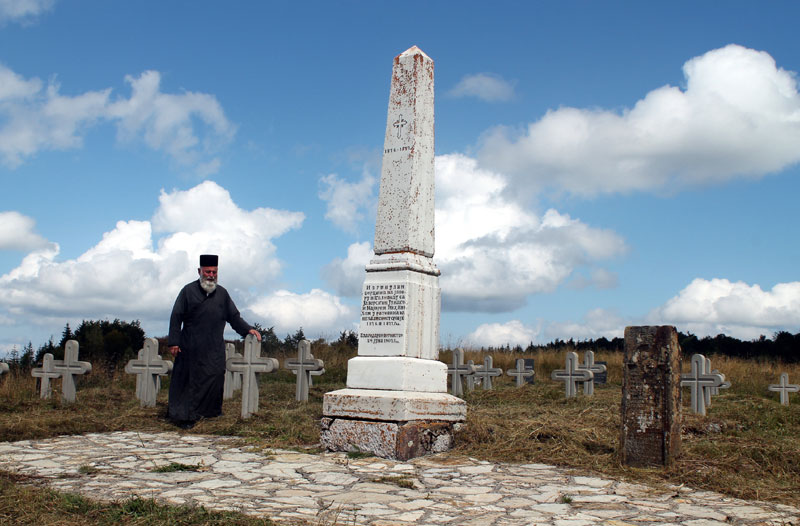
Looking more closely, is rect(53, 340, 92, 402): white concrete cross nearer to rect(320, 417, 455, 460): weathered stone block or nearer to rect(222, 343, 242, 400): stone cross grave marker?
rect(222, 343, 242, 400): stone cross grave marker

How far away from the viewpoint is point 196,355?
9.98 m

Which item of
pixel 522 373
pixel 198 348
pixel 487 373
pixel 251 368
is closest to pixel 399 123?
pixel 198 348

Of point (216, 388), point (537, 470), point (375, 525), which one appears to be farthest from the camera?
point (216, 388)

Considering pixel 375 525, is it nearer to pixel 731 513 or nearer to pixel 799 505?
pixel 731 513

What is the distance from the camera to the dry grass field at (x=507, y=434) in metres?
4.77

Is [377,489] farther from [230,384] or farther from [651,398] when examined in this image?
[230,384]

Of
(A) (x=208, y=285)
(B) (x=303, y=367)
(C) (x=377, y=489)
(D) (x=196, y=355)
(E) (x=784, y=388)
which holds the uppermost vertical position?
(A) (x=208, y=285)

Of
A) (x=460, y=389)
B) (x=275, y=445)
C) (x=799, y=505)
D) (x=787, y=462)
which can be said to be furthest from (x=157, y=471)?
(x=460, y=389)

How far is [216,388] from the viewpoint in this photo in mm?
10047

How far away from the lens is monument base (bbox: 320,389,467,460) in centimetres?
729

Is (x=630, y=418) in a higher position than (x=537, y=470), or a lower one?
higher

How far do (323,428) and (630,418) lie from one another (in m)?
3.15

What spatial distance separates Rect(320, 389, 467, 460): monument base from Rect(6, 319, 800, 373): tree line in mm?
8654

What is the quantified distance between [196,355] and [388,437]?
3838 millimetres
